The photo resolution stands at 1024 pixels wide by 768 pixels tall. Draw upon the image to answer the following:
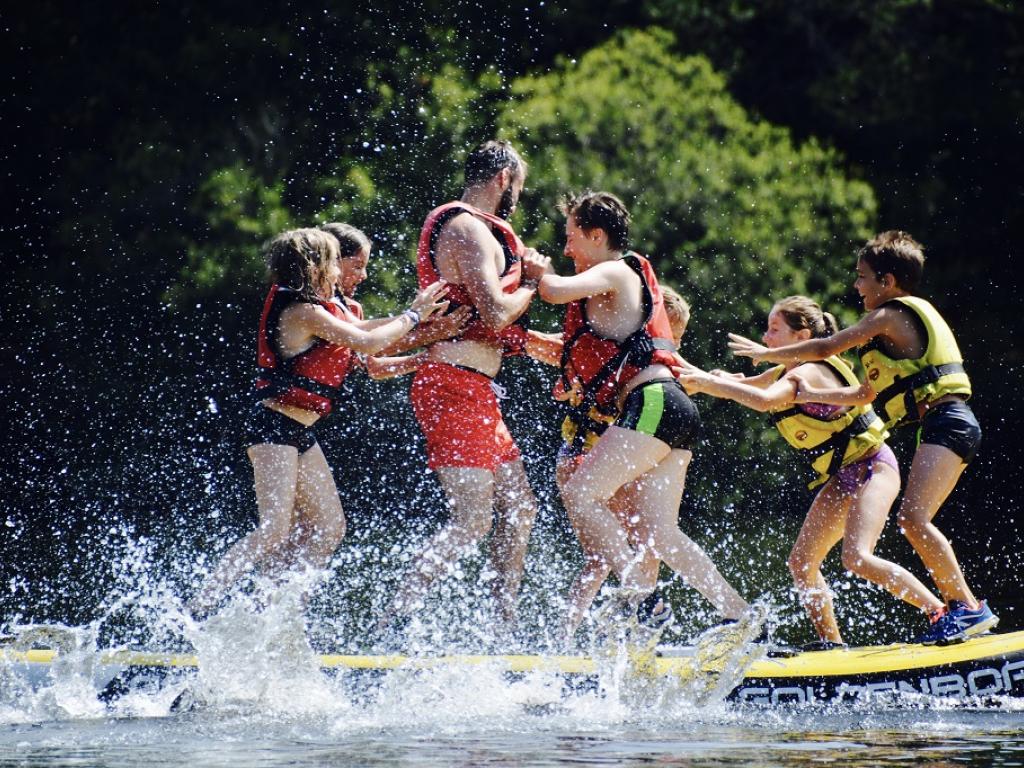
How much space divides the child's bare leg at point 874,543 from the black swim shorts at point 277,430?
2.29m

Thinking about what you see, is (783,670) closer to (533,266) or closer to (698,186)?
(533,266)

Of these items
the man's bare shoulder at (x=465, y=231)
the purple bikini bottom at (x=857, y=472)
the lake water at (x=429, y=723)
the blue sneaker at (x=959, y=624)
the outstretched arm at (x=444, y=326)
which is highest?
the man's bare shoulder at (x=465, y=231)

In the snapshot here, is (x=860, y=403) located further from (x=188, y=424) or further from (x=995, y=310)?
(x=995, y=310)

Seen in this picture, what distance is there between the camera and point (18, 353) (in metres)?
16.0

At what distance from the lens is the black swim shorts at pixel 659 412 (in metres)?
5.67

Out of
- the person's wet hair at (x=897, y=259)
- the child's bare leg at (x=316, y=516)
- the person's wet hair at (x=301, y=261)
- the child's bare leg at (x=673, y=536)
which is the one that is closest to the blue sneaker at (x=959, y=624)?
the child's bare leg at (x=673, y=536)

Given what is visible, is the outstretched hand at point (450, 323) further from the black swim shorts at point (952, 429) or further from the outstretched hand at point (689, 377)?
the black swim shorts at point (952, 429)

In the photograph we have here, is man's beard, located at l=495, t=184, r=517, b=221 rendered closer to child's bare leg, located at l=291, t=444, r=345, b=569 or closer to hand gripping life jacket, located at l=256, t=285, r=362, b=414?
hand gripping life jacket, located at l=256, t=285, r=362, b=414

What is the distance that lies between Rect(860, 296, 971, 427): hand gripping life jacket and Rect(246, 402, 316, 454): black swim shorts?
2.40m

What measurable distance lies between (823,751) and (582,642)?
1.51 meters

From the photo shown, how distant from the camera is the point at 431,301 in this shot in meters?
5.74

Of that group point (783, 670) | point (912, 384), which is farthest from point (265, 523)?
point (912, 384)

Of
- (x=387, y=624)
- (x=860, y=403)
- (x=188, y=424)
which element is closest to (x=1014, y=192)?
(x=188, y=424)

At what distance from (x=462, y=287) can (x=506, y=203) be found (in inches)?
16.0
